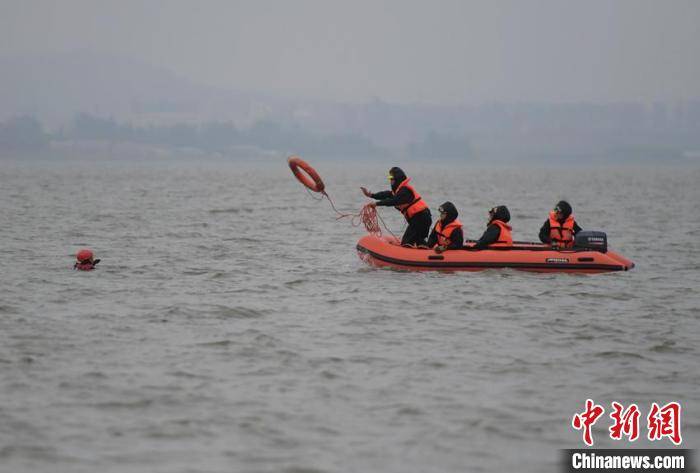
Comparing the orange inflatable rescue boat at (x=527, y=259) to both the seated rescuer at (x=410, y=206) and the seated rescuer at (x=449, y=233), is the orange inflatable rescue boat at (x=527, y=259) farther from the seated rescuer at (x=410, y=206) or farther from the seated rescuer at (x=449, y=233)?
the seated rescuer at (x=410, y=206)

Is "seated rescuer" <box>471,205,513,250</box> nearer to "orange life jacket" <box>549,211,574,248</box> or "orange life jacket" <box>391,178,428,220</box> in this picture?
"orange life jacket" <box>549,211,574,248</box>

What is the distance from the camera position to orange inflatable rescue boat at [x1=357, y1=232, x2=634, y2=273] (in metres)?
18.3

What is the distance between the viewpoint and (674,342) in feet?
41.8

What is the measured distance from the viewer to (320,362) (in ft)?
37.9

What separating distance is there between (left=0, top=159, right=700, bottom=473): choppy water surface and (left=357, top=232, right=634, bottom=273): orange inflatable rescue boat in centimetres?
22

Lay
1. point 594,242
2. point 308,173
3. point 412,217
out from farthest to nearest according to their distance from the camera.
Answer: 1. point 308,173
2. point 412,217
3. point 594,242

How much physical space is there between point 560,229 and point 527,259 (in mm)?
1131

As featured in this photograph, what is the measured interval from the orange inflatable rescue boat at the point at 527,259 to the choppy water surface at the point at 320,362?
8.8 inches

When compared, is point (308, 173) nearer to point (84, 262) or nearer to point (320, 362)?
point (84, 262)

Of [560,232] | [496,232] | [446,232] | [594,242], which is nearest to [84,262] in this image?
[446,232]

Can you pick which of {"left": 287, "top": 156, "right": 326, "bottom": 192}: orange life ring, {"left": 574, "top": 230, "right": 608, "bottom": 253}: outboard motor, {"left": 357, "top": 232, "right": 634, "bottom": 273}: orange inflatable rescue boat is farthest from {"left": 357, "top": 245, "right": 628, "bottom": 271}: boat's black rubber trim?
{"left": 287, "top": 156, "right": 326, "bottom": 192}: orange life ring

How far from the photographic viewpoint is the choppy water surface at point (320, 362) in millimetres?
8758

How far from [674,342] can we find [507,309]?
2.91m

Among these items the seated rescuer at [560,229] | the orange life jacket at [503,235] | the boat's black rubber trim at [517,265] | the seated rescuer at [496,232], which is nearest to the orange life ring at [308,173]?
the boat's black rubber trim at [517,265]
